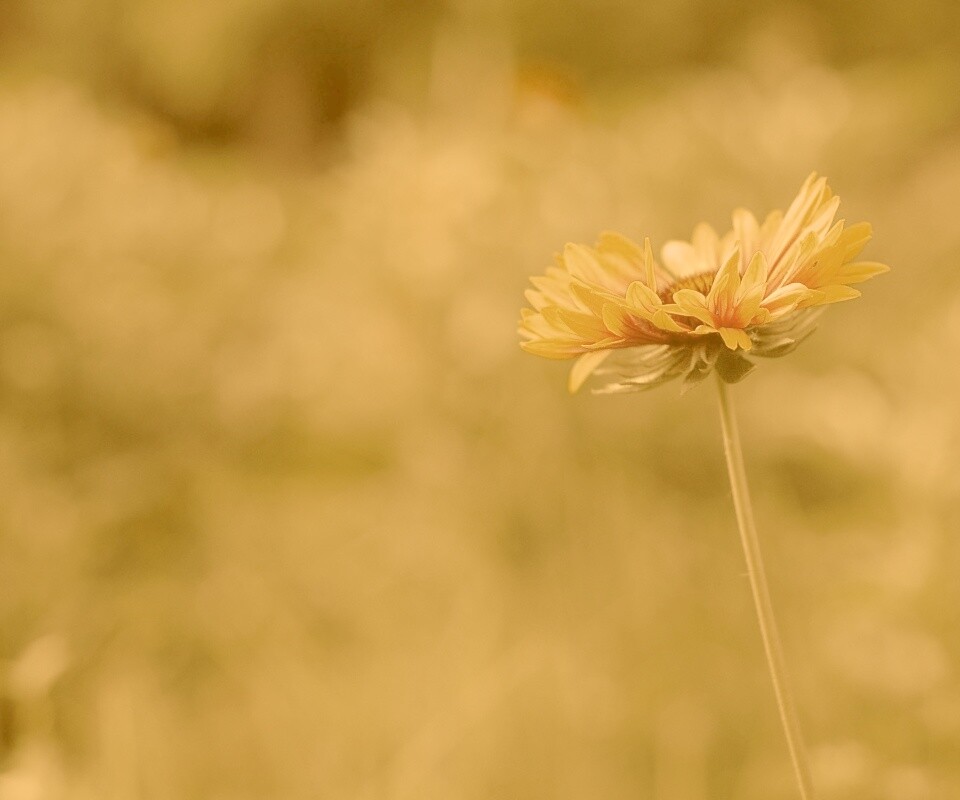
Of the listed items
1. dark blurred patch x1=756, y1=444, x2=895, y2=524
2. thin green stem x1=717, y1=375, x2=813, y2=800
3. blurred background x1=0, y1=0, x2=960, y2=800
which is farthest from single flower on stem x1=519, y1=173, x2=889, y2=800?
dark blurred patch x1=756, y1=444, x2=895, y2=524

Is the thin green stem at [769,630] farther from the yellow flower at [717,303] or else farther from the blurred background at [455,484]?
the blurred background at [455,484]

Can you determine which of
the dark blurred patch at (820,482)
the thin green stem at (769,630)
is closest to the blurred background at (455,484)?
the dark blurred patch at (820,482)

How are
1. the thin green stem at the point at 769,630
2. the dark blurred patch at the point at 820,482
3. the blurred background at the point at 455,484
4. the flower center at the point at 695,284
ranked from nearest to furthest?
1. the thin green stem at the point at 769,630
2. the flower center at the point at 695,284
3. the blurred background at the point at 455,484
4. the dark blurred patch at the point at 820,482

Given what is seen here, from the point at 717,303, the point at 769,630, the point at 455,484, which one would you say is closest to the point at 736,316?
the point at 717,303

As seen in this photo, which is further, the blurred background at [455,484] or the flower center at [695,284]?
the blurred background at [455,484]

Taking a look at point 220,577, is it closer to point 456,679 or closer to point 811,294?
point 456,679

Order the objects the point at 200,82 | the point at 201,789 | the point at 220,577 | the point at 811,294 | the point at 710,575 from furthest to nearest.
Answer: the point at 200,82
the point at 220,577
the point at 710,575
the point at 201,789
the point at 811,294

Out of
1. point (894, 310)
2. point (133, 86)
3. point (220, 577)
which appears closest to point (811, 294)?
point (220, 577)
